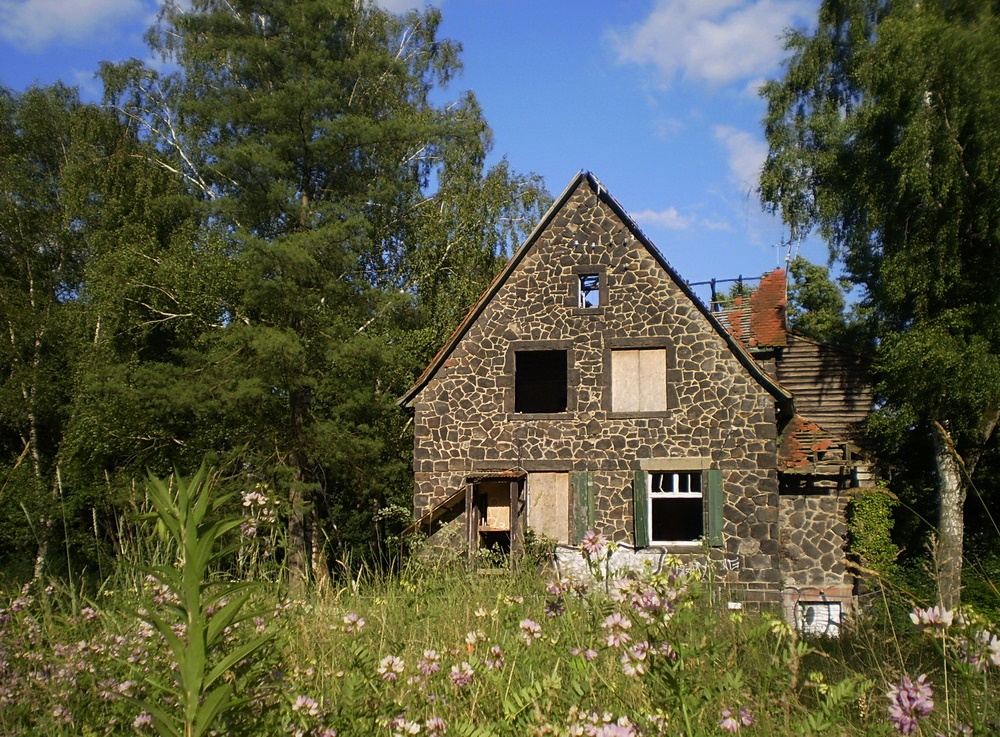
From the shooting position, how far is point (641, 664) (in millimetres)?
2953

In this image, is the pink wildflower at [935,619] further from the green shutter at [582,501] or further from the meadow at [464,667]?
the green shutter at [582,501]

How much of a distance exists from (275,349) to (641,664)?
17.1 meters

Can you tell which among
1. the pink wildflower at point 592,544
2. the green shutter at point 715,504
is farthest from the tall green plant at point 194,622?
the green shutter at point 715,504

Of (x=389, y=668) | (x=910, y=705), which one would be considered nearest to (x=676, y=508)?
(x=389, y=668)

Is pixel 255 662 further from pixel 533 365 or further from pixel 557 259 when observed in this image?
pixel 533 365

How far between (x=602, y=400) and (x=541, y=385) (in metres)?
4.80

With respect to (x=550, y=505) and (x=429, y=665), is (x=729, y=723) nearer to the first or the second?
(x=429, y=665)

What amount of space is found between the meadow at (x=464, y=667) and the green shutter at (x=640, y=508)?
12982 millimetres

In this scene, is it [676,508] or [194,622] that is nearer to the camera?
[194,622]

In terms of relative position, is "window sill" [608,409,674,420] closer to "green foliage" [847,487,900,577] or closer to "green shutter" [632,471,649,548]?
"green shutter" [632,471,649,548]

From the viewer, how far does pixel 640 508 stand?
17656 millimetres

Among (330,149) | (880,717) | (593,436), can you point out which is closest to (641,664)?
(880,717)

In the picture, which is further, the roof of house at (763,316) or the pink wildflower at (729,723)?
the roof of house at (763,316)

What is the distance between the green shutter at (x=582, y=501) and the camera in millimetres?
17844
